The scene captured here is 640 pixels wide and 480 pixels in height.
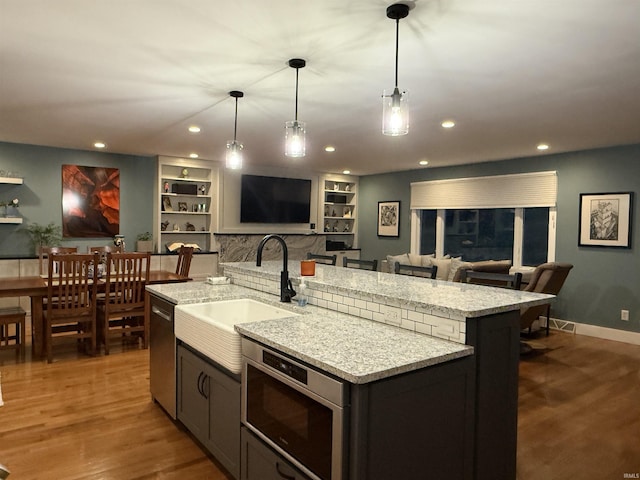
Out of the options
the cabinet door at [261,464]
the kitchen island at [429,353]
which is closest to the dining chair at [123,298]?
the kitchen island at [429,353]

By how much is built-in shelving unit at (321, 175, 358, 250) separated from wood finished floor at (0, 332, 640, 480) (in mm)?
5093

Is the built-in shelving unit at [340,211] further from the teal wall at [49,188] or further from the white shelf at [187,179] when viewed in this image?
the teal wall at [49,188]

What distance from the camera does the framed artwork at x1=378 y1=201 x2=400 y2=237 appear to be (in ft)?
27.6

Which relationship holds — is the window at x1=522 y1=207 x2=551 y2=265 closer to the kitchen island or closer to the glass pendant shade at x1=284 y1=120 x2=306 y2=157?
the kitchen island

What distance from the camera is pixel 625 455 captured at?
8.89ft

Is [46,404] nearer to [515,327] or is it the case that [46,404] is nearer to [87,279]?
[87,279]

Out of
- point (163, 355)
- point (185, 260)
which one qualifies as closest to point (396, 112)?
point (163, 355)

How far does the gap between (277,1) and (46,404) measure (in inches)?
125

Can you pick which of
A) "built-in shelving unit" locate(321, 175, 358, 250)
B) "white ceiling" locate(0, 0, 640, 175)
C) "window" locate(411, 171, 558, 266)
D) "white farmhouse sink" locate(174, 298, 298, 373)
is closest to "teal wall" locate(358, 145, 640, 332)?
"window" locate(411, 171, 558, 266)

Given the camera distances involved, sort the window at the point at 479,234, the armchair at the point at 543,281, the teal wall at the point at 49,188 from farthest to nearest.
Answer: the window at the point at 479,234 < the teal wall at the point at 49,188 < the armchair at the point at 543,281

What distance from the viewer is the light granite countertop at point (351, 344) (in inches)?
61.1

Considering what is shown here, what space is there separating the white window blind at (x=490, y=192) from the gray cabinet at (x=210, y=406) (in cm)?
536

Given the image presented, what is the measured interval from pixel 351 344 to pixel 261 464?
2.24 ft

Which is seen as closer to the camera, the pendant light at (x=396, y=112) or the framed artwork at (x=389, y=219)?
the pendant light at (x=396, y=112)
